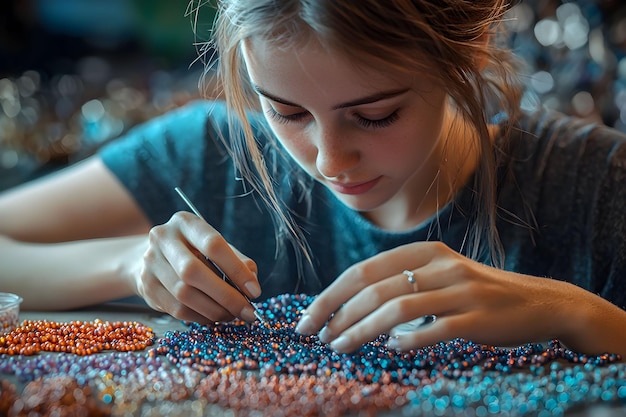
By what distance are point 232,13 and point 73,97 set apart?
1.99m

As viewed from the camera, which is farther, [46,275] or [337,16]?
[46,275]

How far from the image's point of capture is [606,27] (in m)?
2.14

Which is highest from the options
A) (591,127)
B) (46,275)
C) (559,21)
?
(559,21)

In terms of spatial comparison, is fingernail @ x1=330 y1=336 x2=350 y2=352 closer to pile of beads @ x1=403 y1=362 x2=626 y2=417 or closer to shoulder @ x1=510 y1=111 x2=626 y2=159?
pile of beads @ x1=403 y1=362 x2=626 y2=417

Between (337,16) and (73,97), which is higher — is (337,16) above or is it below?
above

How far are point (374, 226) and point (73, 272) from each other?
0.48 meters

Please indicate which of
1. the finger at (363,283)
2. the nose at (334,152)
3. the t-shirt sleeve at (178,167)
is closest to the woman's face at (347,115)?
the nose at (334,152)

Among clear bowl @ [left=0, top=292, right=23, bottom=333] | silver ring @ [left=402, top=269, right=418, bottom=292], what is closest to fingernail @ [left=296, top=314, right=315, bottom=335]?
silver ring @ [left=402, top=269, right=418, bottom=292]

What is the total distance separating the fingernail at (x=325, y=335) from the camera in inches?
31.5

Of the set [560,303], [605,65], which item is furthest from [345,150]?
[605,65]

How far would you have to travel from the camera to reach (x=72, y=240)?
129cm

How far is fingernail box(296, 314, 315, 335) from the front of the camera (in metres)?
0.80

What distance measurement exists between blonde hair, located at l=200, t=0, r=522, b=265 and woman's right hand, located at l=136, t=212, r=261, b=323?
0.80ft

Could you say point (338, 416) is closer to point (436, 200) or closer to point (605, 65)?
point (436, 200)
